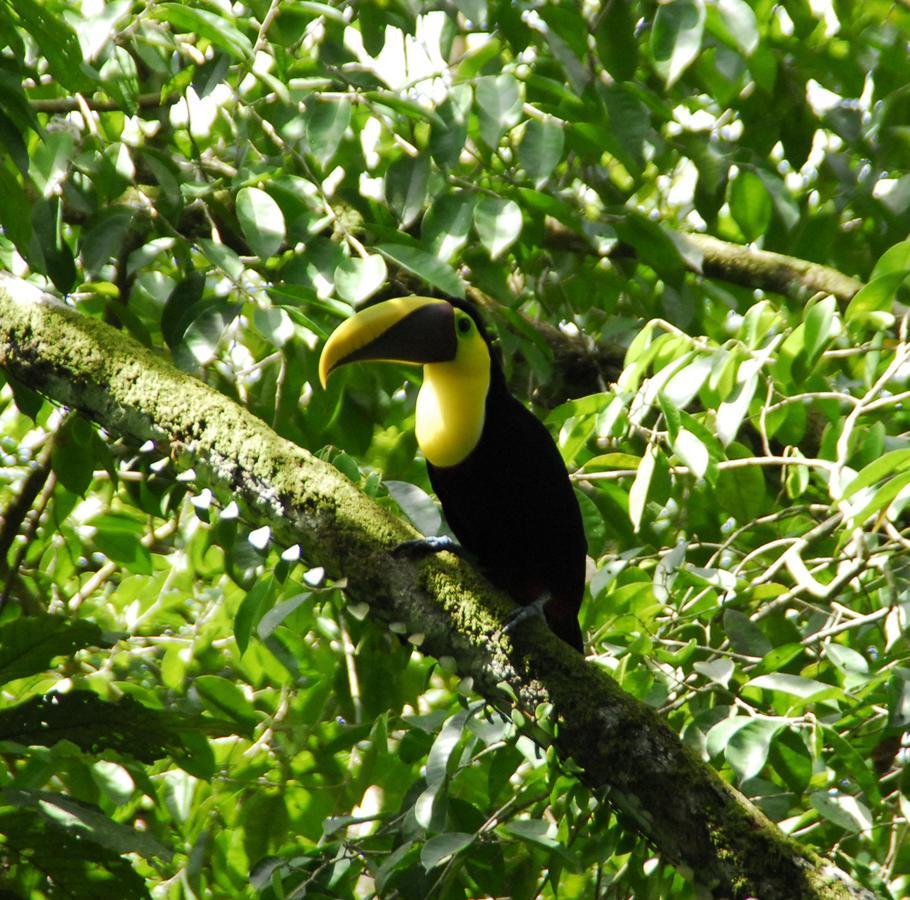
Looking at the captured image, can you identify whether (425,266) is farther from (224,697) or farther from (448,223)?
(224,697)

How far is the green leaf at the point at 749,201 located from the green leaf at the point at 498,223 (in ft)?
2.88

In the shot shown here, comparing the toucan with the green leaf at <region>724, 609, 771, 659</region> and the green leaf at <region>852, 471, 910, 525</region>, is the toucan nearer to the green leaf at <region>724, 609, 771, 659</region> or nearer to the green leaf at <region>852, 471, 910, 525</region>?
the green leaf at <region>724, 609, 771, 659</region>

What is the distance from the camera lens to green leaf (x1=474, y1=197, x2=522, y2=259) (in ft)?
8.34

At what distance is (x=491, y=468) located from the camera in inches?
124

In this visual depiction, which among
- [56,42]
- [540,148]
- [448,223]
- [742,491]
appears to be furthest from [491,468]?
[56,42]

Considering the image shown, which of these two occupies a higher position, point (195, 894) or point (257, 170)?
point (257, 170)

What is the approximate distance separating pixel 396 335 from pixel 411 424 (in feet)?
1.67

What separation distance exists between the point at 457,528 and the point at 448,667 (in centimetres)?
113

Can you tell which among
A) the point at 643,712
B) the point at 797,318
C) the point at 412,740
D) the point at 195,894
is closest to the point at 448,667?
the point at 643,712

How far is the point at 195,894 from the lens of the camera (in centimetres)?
265

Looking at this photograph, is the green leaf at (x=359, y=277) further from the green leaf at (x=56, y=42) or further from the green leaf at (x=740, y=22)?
the green leaf at (x=740, y=22)

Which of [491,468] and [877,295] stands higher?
[877,295]

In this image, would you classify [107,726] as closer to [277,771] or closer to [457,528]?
[277,771]

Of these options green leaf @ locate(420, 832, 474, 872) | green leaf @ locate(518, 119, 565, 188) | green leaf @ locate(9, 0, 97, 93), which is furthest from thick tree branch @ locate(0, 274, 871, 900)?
green leaf @ locate(518, 119, 565, 188)
